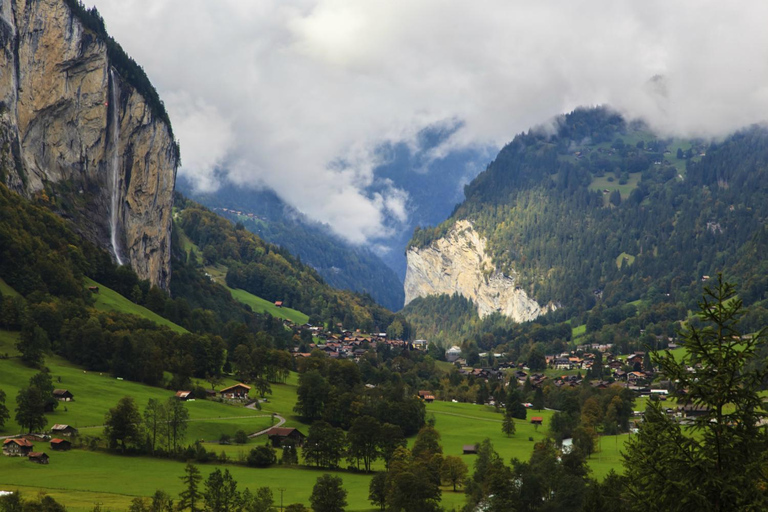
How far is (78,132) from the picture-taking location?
168 meters

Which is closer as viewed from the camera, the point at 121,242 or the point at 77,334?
the point at 77,334

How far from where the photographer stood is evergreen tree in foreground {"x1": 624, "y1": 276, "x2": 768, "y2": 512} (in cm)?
1984

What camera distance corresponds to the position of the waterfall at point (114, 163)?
17450 centimetres

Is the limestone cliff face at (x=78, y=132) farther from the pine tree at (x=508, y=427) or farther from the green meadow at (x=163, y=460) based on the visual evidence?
the pine tree at (x=508, y=427)

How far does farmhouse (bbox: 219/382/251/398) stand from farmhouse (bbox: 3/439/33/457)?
4174cm

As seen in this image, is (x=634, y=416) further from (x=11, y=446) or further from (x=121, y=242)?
(x=121, y=242)

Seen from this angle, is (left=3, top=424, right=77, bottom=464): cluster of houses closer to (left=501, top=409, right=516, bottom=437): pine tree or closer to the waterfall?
(left=501, top=409, right=516, bottom=437): pine tree

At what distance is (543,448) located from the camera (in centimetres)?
8438

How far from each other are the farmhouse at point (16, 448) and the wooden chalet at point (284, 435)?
86.8 ft

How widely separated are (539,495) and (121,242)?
130838 mm

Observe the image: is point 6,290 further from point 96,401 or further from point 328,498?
point 328,498

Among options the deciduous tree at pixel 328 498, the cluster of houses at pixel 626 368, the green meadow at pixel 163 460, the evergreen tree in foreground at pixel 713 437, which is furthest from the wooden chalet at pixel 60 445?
the cluster of houses at pixel 626 368

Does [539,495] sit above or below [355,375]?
below

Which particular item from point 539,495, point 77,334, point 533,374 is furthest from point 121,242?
point 539,495
